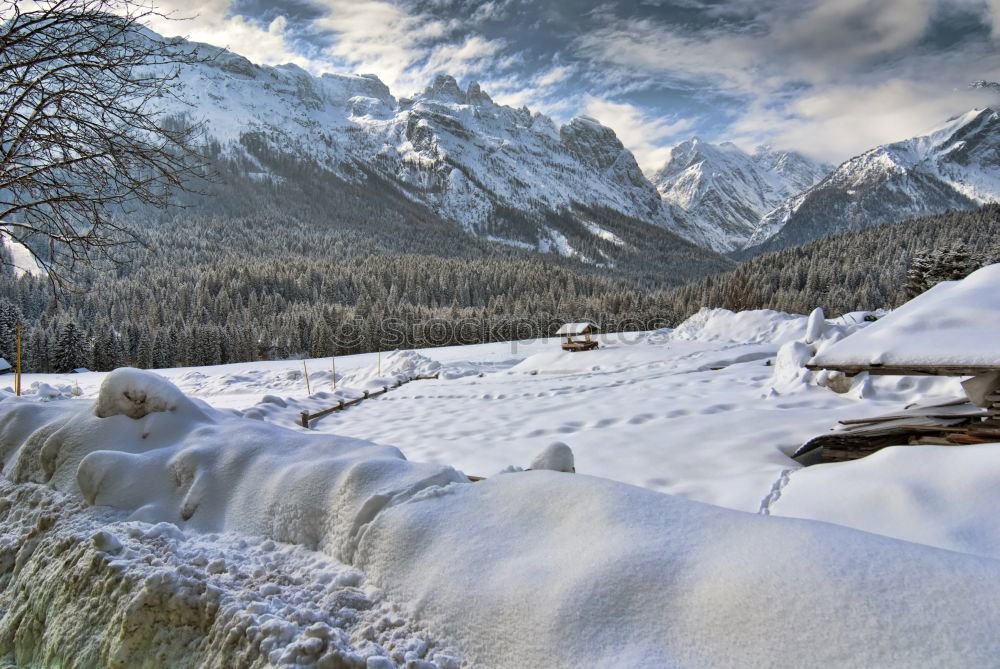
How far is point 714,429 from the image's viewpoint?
20.5 feet

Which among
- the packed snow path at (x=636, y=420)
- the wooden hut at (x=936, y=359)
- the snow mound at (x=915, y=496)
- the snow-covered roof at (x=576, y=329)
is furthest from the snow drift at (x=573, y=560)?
the snow-covered roof at (x=576, y=329)

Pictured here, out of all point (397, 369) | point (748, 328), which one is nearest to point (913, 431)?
point (397, 369)

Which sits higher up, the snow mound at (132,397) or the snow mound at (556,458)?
the snow mound at (132,397)

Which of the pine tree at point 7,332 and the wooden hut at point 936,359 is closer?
the wooden hut at point 936,359

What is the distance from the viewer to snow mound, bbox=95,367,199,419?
142 inches

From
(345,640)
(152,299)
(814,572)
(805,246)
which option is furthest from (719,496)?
(805,246)

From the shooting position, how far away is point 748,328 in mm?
25141

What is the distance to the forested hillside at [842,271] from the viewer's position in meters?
69.5

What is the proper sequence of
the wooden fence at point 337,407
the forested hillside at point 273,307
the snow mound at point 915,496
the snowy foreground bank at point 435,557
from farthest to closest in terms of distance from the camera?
the forested hillside at point 273,307 < the wooden fence at point 337,407 < the snow mound at point 915,496 < the snowy foreground bank at point 435,557

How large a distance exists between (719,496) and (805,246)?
106 metres

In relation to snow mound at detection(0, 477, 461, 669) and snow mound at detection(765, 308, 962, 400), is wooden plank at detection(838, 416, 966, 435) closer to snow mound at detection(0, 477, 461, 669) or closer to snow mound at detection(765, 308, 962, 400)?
snow mound at detection(765, 308, 962, 400)

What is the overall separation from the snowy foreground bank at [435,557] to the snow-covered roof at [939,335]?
0.73 m

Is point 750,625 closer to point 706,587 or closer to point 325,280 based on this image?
point 706,587

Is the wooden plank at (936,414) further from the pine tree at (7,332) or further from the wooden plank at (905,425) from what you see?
the pine tree at (7,332)
